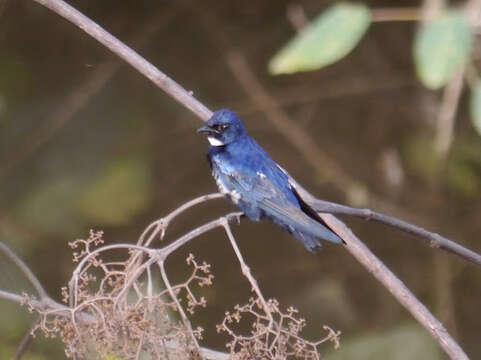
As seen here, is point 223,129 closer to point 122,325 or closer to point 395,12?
point 122,325

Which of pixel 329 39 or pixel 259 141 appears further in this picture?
pixel 259 141

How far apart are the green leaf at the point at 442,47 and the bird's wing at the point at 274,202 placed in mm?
527

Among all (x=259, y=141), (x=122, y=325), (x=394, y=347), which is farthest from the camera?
(x=259, y=141)

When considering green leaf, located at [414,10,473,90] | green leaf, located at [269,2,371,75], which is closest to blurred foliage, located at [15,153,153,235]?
green leaf, located at [269,2,371,75]

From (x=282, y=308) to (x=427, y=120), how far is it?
796 millimetres

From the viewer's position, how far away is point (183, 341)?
4.86 ft

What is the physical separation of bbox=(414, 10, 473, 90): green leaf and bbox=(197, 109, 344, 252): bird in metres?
0.63

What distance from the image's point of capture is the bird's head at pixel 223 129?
2205 mm

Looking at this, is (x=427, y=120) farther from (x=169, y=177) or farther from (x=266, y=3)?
(x=169, y=177)

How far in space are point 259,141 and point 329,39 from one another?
2.09m

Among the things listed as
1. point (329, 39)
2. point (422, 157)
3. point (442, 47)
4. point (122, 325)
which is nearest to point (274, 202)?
point (122, 325)

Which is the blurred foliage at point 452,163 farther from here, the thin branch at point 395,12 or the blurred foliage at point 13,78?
the blurred foliage at point 13,78

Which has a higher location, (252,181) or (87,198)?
(87,198)

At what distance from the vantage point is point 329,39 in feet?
4.41
